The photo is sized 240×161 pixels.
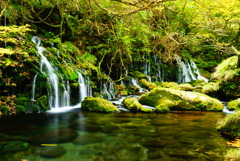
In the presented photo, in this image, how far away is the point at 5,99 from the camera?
7102 millimetres

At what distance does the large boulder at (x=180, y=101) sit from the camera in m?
9.14

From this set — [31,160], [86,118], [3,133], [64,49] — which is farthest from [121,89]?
[31,160]

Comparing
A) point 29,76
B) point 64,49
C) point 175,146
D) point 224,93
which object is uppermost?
point 64,49

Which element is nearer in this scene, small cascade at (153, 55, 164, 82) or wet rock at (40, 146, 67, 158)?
wet rock at (40, 146, 67, 158)

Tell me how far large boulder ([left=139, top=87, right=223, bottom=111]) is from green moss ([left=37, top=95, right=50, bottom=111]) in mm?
4766

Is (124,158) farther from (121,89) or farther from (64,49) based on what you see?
(121,89)

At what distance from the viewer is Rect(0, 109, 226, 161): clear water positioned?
3.81m

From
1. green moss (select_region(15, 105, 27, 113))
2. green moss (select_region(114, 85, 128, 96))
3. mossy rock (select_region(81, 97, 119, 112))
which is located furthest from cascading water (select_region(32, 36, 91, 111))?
green moss (select_region(114, 85, 128, 96))

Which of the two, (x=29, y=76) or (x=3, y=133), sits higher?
(x=29, y=76)

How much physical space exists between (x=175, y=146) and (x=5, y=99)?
6.34m

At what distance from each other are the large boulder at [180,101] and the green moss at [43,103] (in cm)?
477

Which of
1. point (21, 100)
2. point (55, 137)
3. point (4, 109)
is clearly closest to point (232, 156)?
point (55, 137)

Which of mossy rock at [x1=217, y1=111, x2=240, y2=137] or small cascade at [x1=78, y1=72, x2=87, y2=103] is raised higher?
small cascade at [x1=78, y1=72, x2=87, y2=103]

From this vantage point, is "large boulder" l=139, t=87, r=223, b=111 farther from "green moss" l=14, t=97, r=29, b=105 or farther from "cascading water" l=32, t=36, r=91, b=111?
"green moss" l=14, t=97, r=29, b=105
